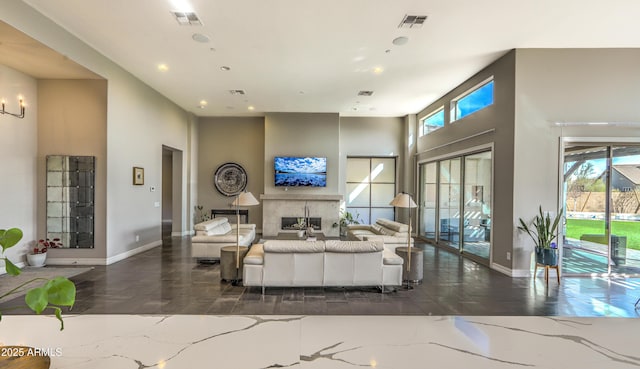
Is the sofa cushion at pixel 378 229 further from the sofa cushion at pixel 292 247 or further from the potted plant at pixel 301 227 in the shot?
the sofa cushion at pixel 292 247

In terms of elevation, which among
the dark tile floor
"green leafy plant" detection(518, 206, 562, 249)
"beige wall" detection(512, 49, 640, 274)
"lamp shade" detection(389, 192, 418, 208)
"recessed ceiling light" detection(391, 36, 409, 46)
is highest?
"recessed ceiling light" detection(391, 36, 409, 46)

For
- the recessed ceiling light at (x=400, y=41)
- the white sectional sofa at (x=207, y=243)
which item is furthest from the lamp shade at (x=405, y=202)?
the white sectional sofa at (x=207, y=243)

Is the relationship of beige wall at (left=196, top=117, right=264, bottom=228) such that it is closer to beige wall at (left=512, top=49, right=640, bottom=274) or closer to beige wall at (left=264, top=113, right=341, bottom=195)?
beige wall at (left=264, top=113, right=341, bottom=195)

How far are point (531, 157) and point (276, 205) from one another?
6.49 metres

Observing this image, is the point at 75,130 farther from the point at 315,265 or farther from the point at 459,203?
the point at 459,203

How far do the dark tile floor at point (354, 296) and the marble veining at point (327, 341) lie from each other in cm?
21

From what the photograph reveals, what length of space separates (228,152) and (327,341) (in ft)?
26.3

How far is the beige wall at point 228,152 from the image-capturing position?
9.70 meters

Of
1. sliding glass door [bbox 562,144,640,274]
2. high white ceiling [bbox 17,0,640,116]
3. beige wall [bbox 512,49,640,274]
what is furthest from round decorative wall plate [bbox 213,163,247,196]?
sliding glass door [bbox 562,144,640,274]

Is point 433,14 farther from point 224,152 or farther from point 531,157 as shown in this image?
point 224,152

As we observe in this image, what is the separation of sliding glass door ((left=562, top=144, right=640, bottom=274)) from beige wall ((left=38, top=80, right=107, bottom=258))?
8480 mm

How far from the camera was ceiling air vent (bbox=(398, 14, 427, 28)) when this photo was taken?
13.2ft

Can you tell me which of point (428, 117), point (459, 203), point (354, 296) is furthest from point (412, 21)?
point (428, 117)

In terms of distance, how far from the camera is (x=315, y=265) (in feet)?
13.6
